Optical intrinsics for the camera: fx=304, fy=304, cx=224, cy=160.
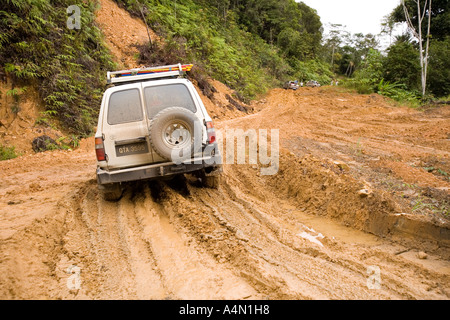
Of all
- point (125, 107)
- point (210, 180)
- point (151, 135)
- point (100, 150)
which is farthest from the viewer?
point (210, 180)

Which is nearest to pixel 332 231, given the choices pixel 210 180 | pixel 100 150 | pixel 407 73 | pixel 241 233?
pixel 241 233

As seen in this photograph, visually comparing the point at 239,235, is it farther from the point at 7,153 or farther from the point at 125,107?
the point at 7,153

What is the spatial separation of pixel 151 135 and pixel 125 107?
0.78 m

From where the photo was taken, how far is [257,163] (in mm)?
6910

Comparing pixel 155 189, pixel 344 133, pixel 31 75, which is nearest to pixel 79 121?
pixel 31 75

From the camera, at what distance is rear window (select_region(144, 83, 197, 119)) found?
4695 millimetres

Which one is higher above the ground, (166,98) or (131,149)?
(166,98)

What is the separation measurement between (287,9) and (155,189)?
4811cm

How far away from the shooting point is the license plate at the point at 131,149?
14.8 ft

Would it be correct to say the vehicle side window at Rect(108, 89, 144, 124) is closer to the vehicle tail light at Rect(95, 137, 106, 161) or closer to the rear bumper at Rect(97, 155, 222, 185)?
the vehicle tail light at Rect(95, 137, 106, 161)

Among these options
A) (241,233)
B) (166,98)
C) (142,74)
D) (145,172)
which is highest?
(142,74)

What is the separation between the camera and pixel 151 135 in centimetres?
425

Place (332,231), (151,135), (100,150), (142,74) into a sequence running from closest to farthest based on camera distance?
(332,231)
(151,135)
(100,150)
(142,74)

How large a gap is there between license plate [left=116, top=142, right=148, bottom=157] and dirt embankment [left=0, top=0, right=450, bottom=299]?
774mm
